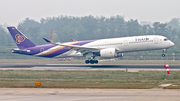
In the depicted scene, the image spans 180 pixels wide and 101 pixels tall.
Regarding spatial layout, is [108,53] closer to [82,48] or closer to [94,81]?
[82,48]

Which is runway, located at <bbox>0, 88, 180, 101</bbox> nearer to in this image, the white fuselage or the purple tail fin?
the white fuselage

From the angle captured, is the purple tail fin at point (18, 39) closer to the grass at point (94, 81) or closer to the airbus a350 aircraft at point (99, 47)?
the airbus a350 aircraft at point (99, 47)

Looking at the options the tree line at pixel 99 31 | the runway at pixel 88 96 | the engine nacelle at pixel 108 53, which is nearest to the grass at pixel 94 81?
the runway at pixel 88 96

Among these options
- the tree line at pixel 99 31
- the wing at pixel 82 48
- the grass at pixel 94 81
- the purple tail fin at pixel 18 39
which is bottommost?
the grass at pixel 94 81

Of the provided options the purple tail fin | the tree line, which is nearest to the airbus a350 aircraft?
the purple tail fin

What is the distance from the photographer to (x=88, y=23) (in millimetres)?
104062

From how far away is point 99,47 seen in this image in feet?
137

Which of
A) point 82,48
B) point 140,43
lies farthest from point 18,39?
point 140,43

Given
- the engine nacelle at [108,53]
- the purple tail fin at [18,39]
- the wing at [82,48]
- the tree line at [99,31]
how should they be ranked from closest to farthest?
the engine nacelle at [108,53] < the wing at [82,48] < the purple tail fin at [18,39] < the tree line at [99,31]

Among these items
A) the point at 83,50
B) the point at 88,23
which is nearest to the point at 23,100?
the point at 83,50

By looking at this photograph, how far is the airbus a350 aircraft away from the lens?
40.2 m

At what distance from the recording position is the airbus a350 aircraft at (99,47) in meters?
40.2

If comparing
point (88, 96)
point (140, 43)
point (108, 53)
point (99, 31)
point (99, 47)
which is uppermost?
point (99, 31)

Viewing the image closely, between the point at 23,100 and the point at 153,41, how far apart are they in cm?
2850
